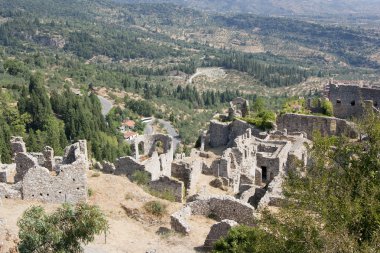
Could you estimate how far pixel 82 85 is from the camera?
122 metres

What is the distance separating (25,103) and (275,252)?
67.5 meters

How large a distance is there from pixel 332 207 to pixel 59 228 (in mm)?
10055

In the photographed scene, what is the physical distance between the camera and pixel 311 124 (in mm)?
45156

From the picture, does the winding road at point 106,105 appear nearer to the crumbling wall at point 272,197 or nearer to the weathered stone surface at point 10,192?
the crumbling wall at point 272,197

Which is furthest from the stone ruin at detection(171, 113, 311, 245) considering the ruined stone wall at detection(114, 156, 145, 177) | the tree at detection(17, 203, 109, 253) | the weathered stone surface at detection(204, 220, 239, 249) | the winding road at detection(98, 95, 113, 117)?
the winding road at detection(98, 95, 113, 117)

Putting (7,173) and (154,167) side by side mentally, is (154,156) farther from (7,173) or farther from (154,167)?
Answer: (7,173)

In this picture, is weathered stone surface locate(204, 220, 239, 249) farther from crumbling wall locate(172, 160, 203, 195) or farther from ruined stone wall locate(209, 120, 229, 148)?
ruined stone wall locate(209, 120, 229, 148)

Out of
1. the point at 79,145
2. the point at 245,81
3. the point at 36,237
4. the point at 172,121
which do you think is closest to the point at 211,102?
the point at 172,121

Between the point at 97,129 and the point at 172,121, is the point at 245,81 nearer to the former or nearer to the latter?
the point at 172,121

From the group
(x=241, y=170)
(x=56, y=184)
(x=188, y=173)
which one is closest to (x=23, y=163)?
(x=56, y=184)

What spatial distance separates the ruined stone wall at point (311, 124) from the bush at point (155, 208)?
23.0m

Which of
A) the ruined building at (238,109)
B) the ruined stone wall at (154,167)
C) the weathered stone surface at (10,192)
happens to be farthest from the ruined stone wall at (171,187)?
the ruined building at (238,109)

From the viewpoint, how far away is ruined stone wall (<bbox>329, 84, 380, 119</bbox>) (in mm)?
46812

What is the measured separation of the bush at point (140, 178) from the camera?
30.0 metres
